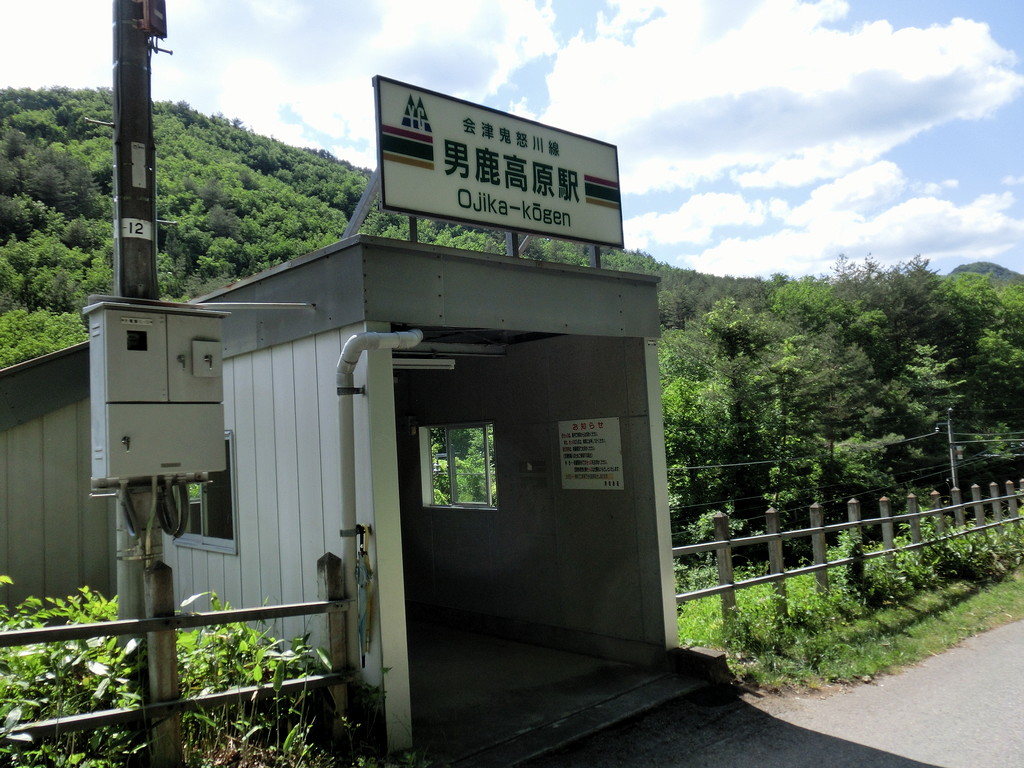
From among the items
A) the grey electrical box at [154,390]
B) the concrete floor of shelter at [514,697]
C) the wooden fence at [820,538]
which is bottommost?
the concrete floor of shelter at [514,697]

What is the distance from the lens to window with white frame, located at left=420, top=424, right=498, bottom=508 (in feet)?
24.8

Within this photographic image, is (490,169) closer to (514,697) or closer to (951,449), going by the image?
(514,697)

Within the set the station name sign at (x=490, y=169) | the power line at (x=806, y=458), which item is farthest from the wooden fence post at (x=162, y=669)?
the power line at (x=806, y=458)

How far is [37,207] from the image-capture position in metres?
54.4

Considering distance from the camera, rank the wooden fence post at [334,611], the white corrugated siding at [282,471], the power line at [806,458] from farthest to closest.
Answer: the power line at [806,458], the white corrugated siding at [282,471], the wooden fence post at [334,611]

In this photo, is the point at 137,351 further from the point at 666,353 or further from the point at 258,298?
the point at 666,353

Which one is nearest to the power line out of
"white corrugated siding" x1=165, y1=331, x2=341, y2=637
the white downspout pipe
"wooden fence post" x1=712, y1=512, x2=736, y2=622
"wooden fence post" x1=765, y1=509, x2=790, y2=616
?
"wooden fence post" x1=765, y1=509, x2=790, y2=616

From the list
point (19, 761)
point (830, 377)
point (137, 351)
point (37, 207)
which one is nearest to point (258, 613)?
point (19, 761)

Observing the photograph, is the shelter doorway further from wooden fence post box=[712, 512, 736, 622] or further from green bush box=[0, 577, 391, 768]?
wooden fence post box=[712, 512, 736, 622]

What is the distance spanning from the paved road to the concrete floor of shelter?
204 millimetres

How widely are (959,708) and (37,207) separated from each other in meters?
64.1

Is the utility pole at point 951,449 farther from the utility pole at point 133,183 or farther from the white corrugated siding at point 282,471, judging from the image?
the utility pole at point 133,183

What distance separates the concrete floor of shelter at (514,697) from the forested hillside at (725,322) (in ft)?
49.4

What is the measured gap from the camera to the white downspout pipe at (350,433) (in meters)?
4.24
